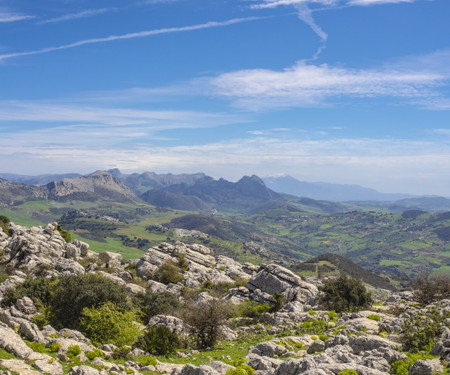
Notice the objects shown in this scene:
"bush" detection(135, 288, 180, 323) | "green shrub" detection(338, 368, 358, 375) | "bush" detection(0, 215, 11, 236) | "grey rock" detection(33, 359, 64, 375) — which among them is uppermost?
"green shrub" detection(338, 368, 358, 375)

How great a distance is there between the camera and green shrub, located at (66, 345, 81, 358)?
39.1m

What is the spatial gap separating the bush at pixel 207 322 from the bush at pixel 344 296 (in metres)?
37.3

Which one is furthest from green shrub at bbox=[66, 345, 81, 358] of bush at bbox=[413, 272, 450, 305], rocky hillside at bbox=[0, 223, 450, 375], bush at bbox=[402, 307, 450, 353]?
bush at bbox=[413, 272, 450, 305]

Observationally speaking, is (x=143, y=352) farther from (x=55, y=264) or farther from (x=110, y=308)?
(x=55, y=264)

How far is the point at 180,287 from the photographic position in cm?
10119

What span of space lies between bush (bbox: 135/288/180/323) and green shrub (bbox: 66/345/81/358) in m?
30.3

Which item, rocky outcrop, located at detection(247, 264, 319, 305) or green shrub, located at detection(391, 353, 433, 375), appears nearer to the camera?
green shrub, located at detection(391, 353, 433, 375)

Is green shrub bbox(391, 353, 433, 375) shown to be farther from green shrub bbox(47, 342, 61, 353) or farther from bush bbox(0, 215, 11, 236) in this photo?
bush bbox(0, 215, 11, 236)

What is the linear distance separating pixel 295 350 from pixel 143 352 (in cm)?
2104

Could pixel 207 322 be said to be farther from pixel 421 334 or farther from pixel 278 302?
pixel 278 302

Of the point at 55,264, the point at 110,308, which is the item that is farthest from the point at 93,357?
the point at 55,264

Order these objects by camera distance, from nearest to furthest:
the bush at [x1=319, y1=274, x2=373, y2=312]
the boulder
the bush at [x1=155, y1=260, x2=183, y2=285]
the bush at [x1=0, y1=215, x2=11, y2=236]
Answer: the bush at [x1=319, y1=274, x2=373, y2=312]
the bush at [x1=155, y1=260, x2=183, y2=285]
the boulder
the bush at [x1=0, y1=215, x2=11, y2=236]

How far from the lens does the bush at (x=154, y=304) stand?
236 ft

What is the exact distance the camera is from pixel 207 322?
2157 inches
